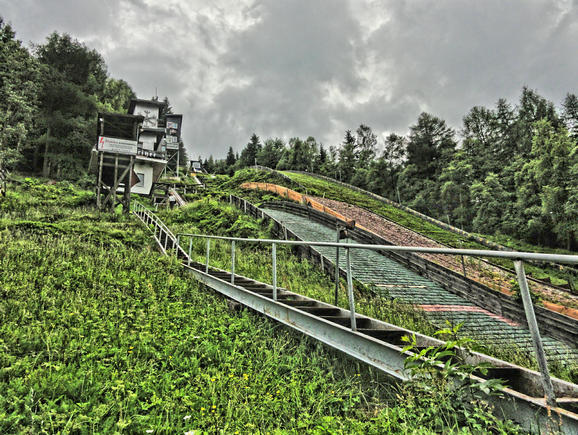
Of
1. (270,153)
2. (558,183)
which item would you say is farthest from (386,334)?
(270,153)

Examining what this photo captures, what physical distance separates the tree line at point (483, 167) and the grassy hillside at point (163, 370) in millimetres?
32826

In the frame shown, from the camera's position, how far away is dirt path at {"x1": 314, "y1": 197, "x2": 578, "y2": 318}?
3.04 m

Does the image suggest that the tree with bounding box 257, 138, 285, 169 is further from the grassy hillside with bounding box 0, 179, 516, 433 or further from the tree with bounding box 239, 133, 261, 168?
the grassy hillside with bounding box 0, 179, 516, 433

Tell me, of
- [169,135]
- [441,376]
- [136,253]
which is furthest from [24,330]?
[169,135]

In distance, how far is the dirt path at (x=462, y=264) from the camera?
120 inches

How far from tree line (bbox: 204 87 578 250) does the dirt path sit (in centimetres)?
1677

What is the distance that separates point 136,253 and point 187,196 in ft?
69.8

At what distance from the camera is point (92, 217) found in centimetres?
1442

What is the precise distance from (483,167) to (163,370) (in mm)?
54338

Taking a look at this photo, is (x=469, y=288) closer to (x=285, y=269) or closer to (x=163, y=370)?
(x=285, y=269)

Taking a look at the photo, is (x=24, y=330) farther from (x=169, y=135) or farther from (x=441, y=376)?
(x=169, y=135)

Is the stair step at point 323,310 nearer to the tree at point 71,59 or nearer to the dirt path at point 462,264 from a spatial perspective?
the dirt path at point 462,264

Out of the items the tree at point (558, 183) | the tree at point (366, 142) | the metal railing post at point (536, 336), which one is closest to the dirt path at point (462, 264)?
the metal railing post at point (536, 336)

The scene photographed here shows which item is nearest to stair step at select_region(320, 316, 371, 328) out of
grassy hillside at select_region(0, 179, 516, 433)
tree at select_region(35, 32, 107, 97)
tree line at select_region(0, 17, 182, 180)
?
grassy hillside at select_region(0, 179, 516, 433)
